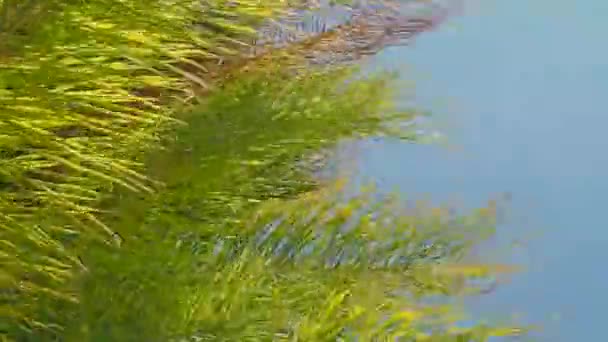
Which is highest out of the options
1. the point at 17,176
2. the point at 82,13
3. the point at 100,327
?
the point at 82,13

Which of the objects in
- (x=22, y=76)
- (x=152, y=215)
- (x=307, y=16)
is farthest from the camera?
(x=307, y=16)

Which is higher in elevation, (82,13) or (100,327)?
(82,13)

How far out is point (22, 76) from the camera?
56 centimetres

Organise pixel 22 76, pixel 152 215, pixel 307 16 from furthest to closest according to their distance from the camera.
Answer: pixel 307 16, pixel 152 215, pixel 22 76

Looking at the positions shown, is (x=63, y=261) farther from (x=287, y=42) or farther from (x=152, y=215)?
(x=287, y=42)

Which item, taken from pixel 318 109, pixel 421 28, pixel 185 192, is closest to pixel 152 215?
pixel 185 192

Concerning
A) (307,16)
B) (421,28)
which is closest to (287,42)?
(307,16)

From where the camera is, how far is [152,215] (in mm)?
668

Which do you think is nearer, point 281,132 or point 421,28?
point 281,132

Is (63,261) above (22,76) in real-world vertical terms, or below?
below

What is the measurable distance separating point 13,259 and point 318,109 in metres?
0.25

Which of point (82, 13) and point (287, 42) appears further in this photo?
point (287, 42)

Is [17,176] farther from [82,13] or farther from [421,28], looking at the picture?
[421,28]

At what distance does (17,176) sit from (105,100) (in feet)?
0.25
